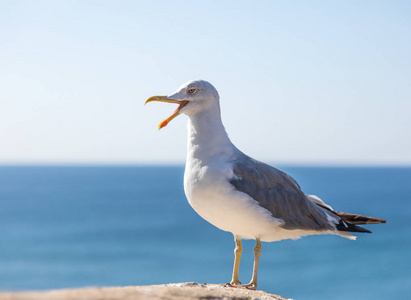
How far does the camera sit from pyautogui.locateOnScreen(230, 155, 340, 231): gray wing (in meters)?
7.80

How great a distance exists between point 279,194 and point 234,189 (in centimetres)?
87

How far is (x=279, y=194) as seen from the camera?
8117 mm

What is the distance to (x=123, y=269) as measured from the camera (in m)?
64.1

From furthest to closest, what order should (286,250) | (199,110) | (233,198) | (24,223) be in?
(24,223) < (286,250) < (199,110) < (233,198)

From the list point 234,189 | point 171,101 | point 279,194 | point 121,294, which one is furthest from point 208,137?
point 121,294

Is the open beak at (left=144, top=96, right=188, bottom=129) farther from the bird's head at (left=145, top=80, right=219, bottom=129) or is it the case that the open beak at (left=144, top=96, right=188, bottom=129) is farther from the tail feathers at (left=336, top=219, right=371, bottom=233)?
the tail feathers at (left=336, top=219, right=371, bottom=233)

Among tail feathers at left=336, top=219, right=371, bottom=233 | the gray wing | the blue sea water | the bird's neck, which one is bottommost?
the blue sea water

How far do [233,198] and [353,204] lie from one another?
333 ft

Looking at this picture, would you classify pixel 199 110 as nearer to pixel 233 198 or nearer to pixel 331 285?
pixel 233 198

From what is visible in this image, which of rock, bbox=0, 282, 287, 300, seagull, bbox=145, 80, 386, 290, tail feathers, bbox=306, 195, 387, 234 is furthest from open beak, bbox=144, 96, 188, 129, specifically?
tail feathers, bbox=306, 195, 387, 234

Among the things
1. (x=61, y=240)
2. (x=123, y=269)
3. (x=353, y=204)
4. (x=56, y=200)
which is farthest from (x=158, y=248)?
(x=56, y=200)

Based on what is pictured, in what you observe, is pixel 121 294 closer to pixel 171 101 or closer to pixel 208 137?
pixel 208 137

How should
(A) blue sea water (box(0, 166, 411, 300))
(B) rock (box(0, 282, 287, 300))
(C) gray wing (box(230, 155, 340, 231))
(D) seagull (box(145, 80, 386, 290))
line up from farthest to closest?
(A) blue sea water (box(0, 166, 411, 300)) < (C) gray wing (box(230, 155, 340, 231)) < (D) seagull (box(145, 80, 386, 290)) < (B) rock (box(0, 282, 287, 300))

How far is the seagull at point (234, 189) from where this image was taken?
7562 mm
